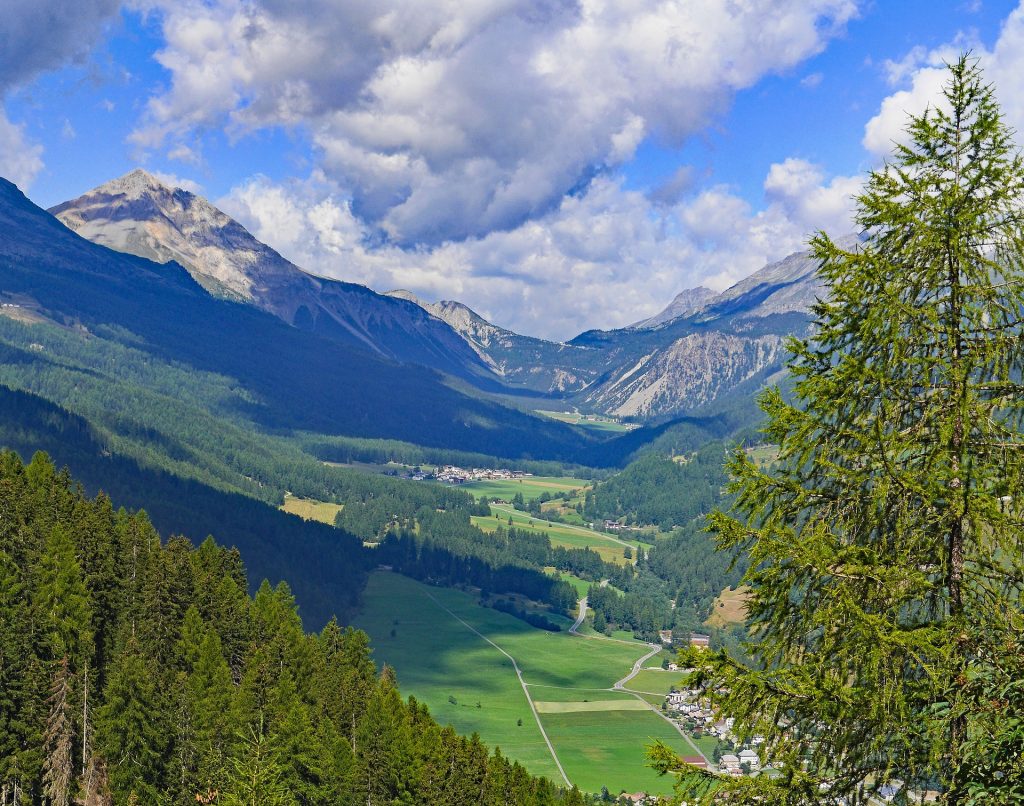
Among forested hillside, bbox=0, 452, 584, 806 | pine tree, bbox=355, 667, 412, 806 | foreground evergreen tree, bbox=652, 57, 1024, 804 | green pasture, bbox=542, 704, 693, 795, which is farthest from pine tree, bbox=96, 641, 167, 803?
green pasture, bbox=542, 704, 693, 795

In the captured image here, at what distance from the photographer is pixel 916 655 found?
48.4 ft

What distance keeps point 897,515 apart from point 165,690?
6912 centimetres

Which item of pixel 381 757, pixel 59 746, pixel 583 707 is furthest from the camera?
pixel 583 707

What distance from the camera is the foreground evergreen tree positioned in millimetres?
15125

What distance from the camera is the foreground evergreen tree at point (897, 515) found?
15125 mm

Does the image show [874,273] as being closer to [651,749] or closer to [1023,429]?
[1023,429]

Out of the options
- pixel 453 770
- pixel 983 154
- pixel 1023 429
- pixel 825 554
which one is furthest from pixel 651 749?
pixel 453 770

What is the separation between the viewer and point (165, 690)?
71.1 metres

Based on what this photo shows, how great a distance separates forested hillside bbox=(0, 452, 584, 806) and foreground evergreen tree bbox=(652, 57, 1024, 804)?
45.5 metres

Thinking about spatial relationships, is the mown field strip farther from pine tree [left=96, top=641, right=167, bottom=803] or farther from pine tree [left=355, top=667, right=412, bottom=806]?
pine tree [left=96, top=641, right=167, bottom=803]

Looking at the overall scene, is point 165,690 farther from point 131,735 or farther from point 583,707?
point 583,707

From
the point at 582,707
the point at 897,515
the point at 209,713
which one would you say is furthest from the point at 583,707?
the point at 897,515

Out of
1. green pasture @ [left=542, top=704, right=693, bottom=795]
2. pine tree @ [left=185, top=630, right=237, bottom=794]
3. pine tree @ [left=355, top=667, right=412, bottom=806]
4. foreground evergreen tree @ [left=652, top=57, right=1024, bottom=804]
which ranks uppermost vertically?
foreground evergreen tree @ [left=652, top=57, right=1024, bottom=804]

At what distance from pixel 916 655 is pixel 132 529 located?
296 ft
